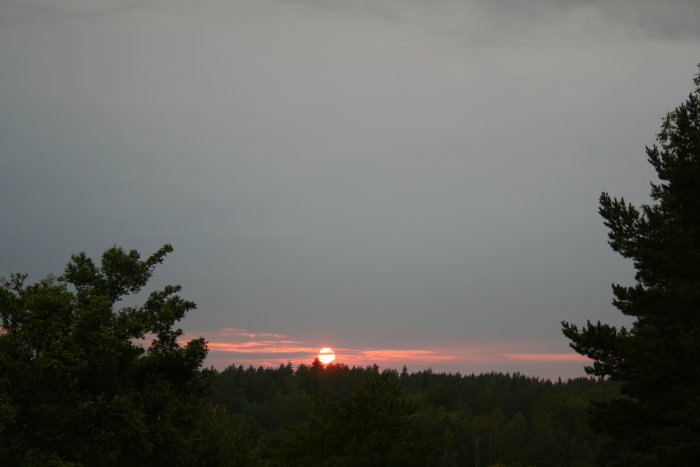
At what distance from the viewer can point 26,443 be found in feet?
73.2

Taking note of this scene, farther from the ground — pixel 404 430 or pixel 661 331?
pixel 661 331

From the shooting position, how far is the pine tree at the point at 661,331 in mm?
20172

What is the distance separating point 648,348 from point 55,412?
20003mm

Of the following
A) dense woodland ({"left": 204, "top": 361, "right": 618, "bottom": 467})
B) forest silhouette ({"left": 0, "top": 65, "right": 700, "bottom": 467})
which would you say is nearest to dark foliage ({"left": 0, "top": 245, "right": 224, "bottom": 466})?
forest silhouette ({"left": 0, "top": 65, "right": 700, "bottom": 467})

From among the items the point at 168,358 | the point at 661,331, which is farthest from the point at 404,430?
the point at 661,331

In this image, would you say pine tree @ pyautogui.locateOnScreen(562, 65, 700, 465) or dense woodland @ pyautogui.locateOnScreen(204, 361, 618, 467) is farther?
dense woodland @ pyautogui.locateOnScreen(204, 361, 618, 467)

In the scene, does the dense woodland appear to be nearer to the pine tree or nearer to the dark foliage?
the dark foliage

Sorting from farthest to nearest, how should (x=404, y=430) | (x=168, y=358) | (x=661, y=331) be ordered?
(x=404, y=430)
(x=168, y=358)
(x=661, y=331)

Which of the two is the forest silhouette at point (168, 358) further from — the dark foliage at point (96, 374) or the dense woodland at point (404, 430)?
the dense woodland at point (404, 430)

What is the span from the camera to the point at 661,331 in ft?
74.2

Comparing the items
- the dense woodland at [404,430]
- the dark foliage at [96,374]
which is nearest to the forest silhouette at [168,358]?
the dark foliage at [96,374]

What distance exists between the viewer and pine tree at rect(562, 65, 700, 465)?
2017 cm

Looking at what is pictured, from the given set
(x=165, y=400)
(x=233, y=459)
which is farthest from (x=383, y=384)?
(x=165, y=400)

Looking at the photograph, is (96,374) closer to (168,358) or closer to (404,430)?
(168,358)
